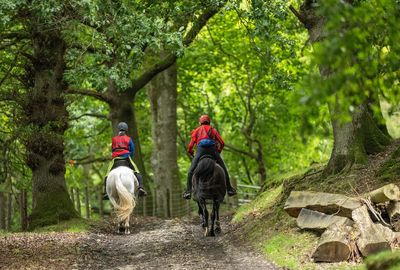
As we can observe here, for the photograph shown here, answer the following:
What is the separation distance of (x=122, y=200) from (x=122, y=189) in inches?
13.6

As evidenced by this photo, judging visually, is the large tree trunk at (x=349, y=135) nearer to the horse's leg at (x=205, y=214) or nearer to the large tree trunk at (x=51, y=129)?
the horse's leg at (x=205, y=214)

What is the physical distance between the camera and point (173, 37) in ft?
38.6

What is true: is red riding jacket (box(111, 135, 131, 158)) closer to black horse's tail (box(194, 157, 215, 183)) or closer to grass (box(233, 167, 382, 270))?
black horse's tail (box(194, 157, 215, 183))

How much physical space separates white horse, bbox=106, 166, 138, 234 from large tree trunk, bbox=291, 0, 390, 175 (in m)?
5.05

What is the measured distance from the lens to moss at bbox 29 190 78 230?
55.8 ft

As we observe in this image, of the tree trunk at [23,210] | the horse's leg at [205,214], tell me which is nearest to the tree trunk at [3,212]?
the tree trunk at [23,210]

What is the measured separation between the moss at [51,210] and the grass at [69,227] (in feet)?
0.91

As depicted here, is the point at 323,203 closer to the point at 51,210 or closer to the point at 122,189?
the point at 122,189

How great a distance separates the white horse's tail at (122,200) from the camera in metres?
15.6

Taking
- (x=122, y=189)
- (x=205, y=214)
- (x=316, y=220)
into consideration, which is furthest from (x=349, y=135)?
(x=122, y=189)

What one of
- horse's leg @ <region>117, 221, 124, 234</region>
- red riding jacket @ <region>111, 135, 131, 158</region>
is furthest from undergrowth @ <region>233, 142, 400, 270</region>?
red riding jacket @ <region>111, 135, 131, 158</region>

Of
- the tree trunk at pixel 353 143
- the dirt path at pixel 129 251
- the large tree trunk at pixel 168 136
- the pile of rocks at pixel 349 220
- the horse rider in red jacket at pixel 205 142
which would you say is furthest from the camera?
the large tree trunk at pixel 168 136

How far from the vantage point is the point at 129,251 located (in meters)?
12.7

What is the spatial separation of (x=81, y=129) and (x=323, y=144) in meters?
15.6
